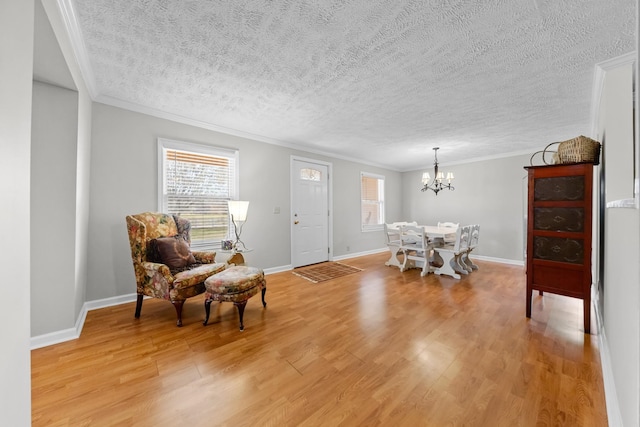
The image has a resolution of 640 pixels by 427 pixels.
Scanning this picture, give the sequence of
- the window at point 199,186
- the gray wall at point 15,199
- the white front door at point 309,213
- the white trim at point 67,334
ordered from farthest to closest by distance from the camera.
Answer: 1. the white front door at point 309,213
2. the window at point 199,186
3. the white trim at point 67,334
4. the gray wall at point 15,199

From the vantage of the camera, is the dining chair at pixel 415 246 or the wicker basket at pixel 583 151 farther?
the dining chair at pixel 415 246

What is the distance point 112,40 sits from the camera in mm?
1774

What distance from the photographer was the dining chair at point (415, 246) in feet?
12.8

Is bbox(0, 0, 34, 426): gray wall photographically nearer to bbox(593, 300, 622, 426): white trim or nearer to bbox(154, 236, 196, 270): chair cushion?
bbox(154, 236, 196, 270): chair cushion

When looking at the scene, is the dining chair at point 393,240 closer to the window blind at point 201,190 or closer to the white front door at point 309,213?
the white front door at point 309,213

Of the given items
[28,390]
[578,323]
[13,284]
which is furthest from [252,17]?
[578,323]

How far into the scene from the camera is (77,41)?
1.74 meters

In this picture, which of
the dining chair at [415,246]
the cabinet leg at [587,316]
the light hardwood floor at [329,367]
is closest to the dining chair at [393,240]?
the dining chair at [415,246]

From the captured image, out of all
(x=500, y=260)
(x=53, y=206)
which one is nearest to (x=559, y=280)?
(x=500, y=260)

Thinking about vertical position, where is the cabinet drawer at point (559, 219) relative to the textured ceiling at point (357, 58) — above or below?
below

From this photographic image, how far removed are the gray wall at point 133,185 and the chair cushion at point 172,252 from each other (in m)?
0.72

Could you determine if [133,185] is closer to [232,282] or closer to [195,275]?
[195,275]

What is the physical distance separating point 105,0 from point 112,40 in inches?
17.1

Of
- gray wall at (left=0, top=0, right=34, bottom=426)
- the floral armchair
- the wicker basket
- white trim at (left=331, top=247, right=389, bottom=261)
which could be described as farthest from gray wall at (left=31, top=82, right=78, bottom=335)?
the wicker basket
